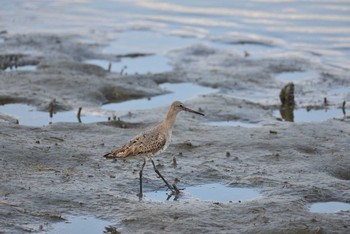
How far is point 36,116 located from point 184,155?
12.2 ft

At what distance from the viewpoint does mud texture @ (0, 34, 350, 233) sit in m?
11.0

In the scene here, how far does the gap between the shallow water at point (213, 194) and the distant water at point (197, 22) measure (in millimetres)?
9205

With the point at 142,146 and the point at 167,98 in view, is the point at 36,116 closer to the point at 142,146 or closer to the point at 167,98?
the point at 167,98

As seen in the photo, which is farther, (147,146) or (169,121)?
(169,121)

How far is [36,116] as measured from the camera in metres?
16.3

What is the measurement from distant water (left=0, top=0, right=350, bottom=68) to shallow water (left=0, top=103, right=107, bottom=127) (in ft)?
21.4

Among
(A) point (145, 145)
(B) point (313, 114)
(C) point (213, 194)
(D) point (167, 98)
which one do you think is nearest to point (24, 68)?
A: (D) point (167, 98)

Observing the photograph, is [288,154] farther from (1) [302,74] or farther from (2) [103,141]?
(1) [302,74]

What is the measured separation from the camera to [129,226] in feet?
35.3

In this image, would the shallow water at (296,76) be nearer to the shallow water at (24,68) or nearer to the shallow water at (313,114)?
the shallow water at (313,114)

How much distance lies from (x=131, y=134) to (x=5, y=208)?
4282 mm

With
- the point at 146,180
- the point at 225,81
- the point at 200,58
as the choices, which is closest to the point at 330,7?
the point at 200,58

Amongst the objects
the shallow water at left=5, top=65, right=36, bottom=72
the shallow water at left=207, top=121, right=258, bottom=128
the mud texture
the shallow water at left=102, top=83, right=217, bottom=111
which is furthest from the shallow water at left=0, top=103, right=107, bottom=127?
the shallow water at left=5, top=65, right=36, bottom=72

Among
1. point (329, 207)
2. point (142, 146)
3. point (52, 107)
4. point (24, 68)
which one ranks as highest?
point (142, 146)
